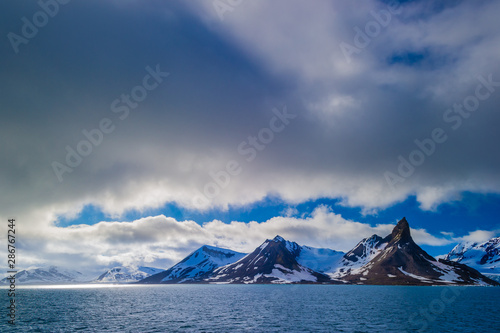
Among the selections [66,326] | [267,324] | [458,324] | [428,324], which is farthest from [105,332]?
[458,324]

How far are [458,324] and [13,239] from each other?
10741cm

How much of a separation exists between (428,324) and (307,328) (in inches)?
1378

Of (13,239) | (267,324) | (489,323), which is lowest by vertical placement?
(489,323)

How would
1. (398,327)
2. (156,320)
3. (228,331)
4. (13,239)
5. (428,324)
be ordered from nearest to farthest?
(13,239), (228,331), (398,327), (428,324), (156,320)

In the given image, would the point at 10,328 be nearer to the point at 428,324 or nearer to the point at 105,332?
the point at 105,332

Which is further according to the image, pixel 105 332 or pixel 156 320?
pixel 156 320

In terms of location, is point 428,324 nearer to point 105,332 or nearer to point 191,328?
point 191,328

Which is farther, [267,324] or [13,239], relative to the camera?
[267,324]

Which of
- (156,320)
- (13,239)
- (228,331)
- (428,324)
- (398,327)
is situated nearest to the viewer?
(13,239)

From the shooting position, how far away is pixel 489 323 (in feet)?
273

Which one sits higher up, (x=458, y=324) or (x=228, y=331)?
(x=228, y=331)

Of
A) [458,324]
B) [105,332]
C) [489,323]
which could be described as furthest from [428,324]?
[105,332]

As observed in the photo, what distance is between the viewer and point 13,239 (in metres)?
53.3

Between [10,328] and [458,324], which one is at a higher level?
[10,328]
